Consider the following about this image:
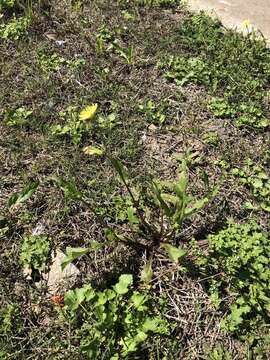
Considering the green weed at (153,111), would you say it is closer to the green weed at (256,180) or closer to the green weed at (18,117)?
the green weed at (256,180)

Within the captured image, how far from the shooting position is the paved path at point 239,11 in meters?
4.39

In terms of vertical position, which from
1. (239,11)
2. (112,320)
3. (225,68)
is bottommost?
(112,320)

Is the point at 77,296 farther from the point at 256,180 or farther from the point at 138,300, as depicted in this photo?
the point at 256,180

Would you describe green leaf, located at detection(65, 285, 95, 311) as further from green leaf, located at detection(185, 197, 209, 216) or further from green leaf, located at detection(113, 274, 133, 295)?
green leaf, located at detection(185, 197, 209, 216)

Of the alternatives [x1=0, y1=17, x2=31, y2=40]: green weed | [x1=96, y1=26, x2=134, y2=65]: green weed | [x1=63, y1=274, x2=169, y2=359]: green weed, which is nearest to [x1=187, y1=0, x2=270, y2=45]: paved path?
[x1=96, y1=26, x2=134, y2=65]: green weed

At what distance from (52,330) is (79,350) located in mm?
205

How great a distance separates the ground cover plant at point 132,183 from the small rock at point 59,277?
0.01 metres

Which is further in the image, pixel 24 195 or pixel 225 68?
pixel 225 68

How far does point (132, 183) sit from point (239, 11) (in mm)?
2518

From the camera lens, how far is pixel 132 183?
9.90ft

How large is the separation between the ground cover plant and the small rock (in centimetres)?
1

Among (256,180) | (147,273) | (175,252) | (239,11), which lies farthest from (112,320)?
(239,11)

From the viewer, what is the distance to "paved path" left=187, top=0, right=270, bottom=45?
173 inches

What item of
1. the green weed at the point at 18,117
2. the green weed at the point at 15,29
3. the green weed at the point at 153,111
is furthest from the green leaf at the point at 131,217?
the green weed at the point at 15,29
